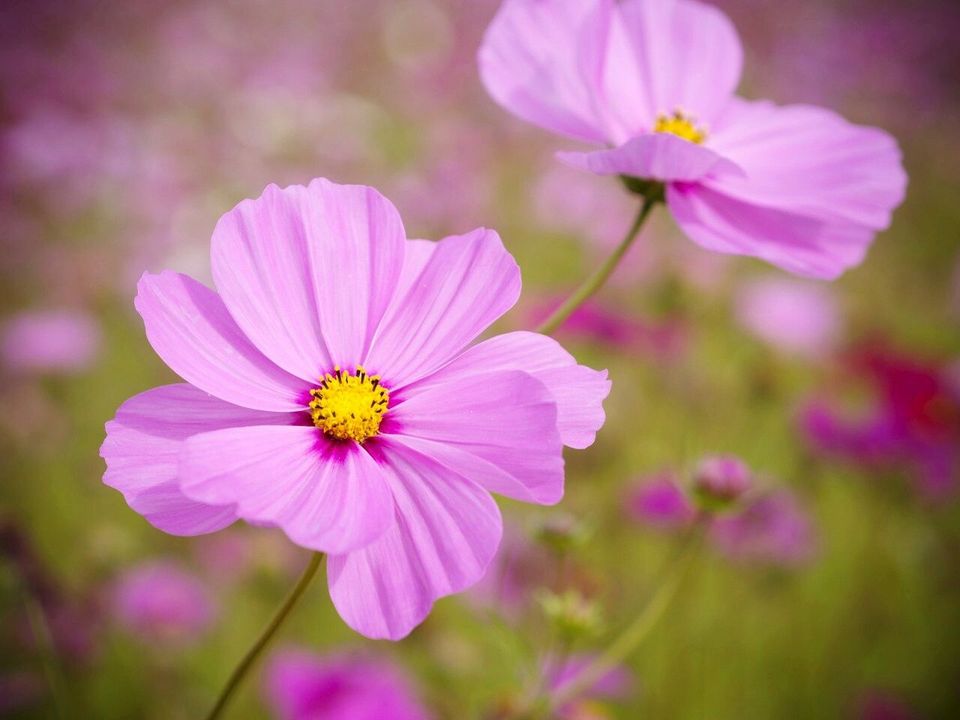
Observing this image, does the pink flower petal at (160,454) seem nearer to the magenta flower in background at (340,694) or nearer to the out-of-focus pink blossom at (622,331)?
the magenta flower in background at (340,694)

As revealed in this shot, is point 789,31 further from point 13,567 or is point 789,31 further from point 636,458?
point 13,567

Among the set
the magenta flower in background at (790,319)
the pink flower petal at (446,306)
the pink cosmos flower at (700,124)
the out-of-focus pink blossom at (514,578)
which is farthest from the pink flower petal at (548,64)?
the magenta flower in background at (790,319)

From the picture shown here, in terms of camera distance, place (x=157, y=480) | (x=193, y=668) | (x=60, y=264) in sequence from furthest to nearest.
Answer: (x=60, y=264), (x=193, y=668), (x=157, y=480)

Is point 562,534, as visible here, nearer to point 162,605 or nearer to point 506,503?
point 162,605

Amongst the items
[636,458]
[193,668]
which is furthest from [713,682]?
[193,668]

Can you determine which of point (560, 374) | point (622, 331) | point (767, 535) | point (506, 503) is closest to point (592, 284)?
point (560, 374)

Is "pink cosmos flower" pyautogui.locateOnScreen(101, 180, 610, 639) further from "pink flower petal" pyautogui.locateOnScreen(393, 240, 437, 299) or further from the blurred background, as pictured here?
the blurred background

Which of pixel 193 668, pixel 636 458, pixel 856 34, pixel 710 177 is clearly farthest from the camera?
pixel 856 34
